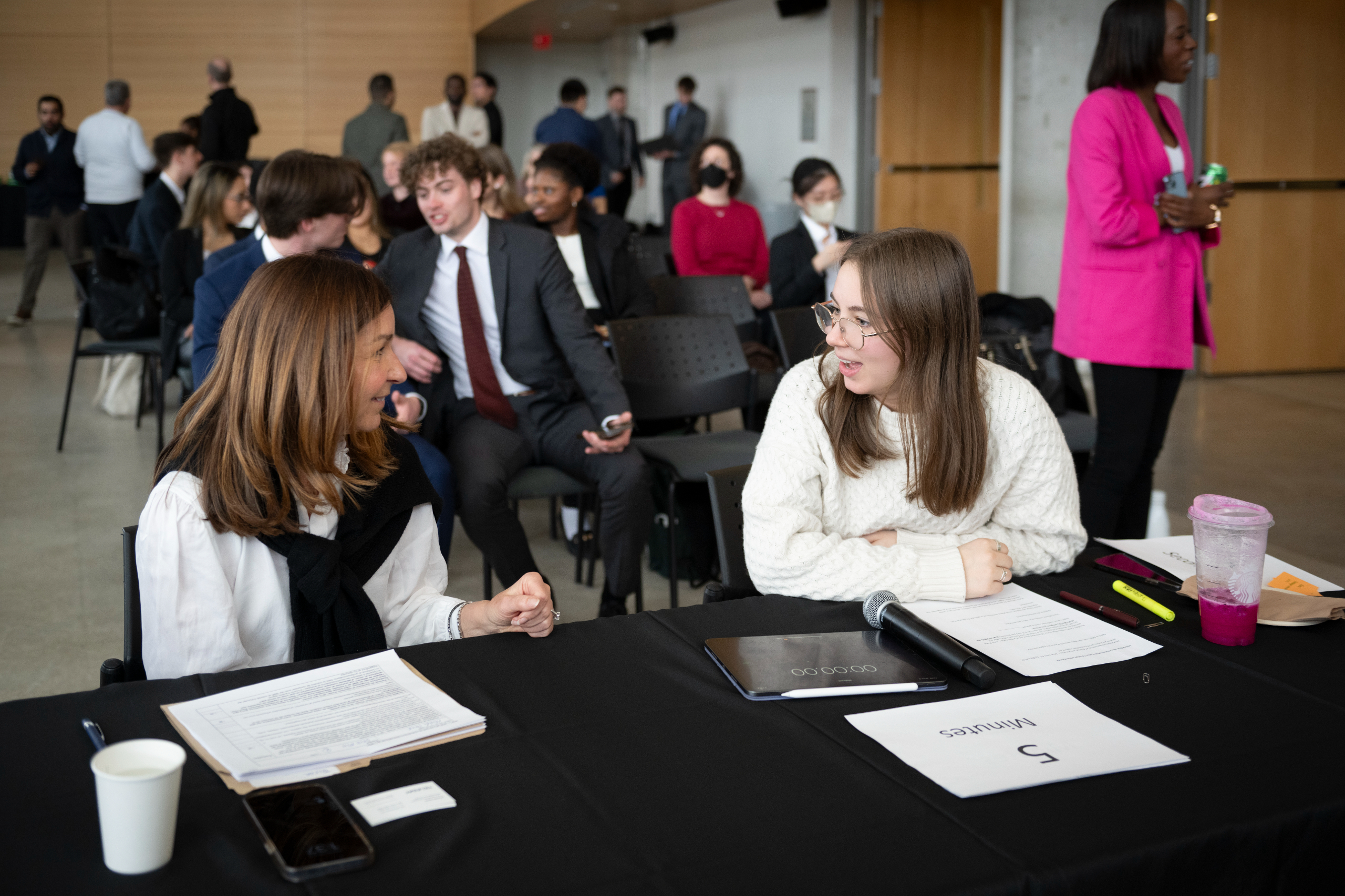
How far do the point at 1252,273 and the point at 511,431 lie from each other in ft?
17.4

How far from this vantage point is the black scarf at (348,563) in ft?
5.09

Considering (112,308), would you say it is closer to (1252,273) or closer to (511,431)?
(511,431)

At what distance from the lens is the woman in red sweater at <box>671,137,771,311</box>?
17.8ft

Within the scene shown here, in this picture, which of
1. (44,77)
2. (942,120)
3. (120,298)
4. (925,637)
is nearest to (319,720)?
(925,637)

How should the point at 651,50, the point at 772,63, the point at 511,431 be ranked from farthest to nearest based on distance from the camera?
the point at 651,50, the point at 772,63, the point at 511,431

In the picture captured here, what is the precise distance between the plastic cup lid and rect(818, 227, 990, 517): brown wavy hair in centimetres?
42

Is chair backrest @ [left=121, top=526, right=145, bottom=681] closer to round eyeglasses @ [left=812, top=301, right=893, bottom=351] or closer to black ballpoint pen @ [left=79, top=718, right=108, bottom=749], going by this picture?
black ballpoint pen @ [left=79, top=718, right=108, bottom=749]

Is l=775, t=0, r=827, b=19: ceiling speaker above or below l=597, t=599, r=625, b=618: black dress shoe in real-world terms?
above

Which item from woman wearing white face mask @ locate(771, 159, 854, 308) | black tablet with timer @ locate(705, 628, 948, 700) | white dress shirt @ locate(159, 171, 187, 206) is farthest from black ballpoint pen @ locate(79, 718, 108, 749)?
white dress shirt @ locate(159, 171, 187, 206)

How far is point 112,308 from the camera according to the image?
5.11 m

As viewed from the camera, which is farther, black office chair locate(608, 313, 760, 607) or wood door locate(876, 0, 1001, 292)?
wood door locate(876, 0, 1001, 292)

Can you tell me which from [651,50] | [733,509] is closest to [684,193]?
[651,50]

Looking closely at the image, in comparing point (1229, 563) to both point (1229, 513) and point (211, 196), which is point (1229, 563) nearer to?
point (1229, 513)

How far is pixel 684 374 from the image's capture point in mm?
3676
